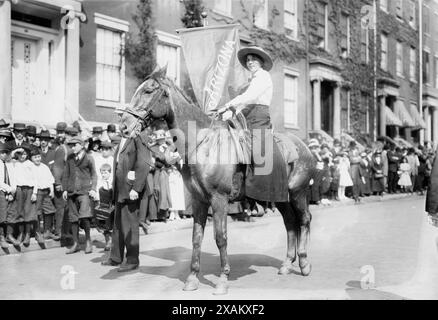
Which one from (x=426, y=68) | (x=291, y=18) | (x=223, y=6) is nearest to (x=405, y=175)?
(x=426, y=68)

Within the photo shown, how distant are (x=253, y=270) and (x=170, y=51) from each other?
10025 millimetres

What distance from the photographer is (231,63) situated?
1470 cm

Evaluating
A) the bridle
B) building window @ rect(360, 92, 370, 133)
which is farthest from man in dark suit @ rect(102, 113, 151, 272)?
building window @ rect(360, 92, 370, 133)

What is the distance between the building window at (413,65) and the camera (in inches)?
913

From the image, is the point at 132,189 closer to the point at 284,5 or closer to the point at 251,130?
the point at 251,130

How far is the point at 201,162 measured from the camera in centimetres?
619

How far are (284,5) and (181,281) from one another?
14.9 meters

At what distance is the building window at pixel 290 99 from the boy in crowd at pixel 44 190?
42.3 feet

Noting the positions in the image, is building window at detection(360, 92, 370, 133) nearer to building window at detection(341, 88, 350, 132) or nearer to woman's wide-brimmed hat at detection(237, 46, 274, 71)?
building window at detection(341, 88, 350, 132)

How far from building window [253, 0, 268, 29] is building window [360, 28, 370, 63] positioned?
22.1 feet

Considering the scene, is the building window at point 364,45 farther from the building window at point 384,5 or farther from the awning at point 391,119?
the awning at point 391,119
